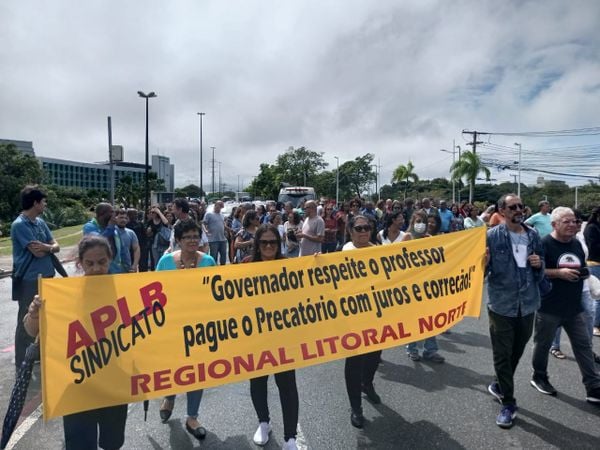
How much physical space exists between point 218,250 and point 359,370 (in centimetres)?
663

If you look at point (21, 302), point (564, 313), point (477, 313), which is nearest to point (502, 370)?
point (477, 313)

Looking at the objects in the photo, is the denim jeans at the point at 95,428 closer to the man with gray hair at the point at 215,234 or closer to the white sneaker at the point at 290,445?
the white sneaker at the point at 290,445

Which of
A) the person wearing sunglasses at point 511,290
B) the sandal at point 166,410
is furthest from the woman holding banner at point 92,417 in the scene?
the person wearing sunglasses at point 511,290

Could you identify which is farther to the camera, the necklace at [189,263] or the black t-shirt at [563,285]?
the black t-shirt at [563,285]

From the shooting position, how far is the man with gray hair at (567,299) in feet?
12.0

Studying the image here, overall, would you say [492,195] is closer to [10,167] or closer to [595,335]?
[10,167]

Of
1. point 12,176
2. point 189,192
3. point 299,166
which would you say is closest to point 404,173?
point 299,166

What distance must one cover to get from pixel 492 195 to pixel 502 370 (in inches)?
3401

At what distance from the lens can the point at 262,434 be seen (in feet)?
10.3

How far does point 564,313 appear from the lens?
A: 12.1ft

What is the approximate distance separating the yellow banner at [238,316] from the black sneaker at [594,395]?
119 centimetres

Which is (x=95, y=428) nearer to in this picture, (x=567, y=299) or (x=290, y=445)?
(x=290, y=445)

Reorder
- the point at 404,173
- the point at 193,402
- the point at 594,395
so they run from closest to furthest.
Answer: the point at 193,402 < the point at 594,395 < the point at 404,173

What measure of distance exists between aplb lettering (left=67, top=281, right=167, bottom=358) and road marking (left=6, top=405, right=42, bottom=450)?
1.27 metres
